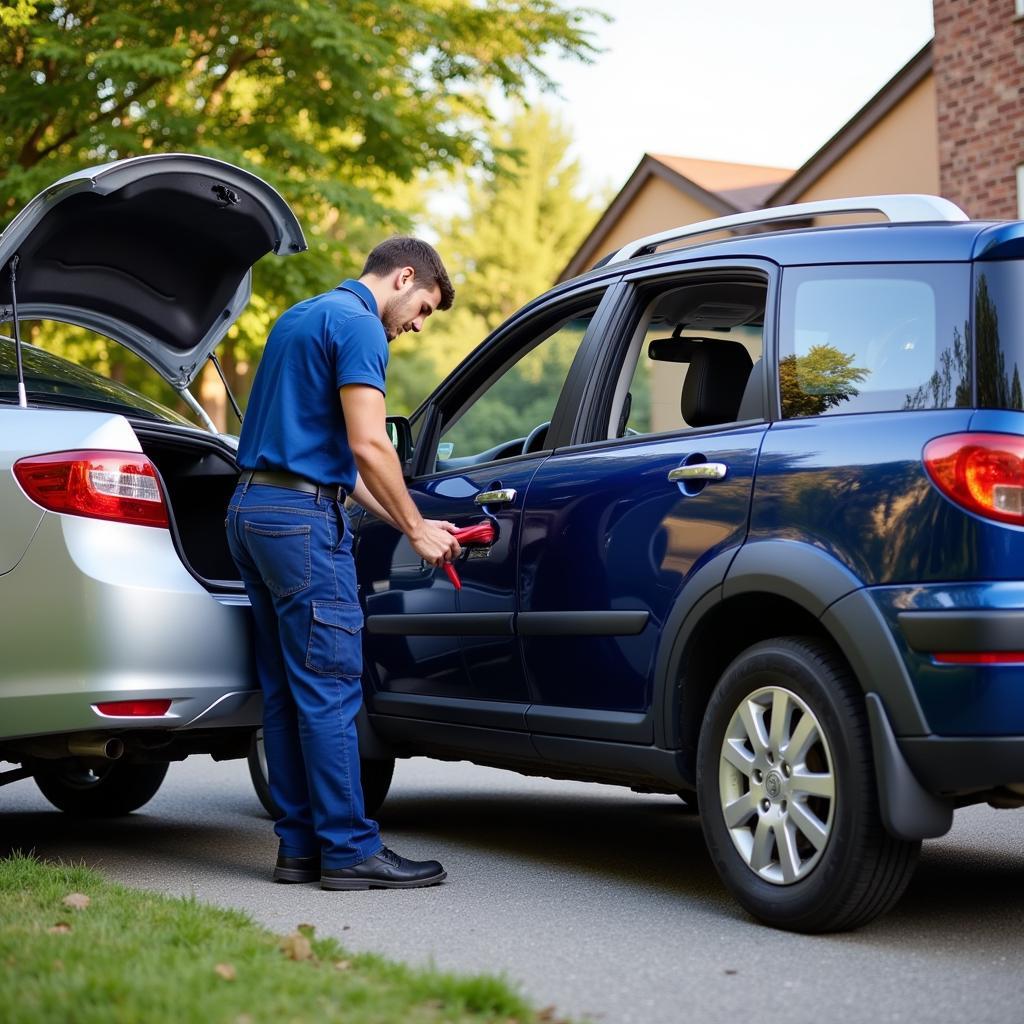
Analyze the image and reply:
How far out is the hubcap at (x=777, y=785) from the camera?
419 centimetres

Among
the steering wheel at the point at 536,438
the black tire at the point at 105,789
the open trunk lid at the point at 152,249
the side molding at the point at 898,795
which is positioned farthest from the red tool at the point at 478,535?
the black tire at the point at 105,789

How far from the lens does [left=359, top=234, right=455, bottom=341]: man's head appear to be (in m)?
5.23

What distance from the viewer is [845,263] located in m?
4.41

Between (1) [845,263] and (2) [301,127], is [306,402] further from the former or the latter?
(2) [301,127]

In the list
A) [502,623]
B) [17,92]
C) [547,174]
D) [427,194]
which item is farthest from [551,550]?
[547,174]

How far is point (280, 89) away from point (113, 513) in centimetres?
1020

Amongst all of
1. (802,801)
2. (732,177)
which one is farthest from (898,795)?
(732,177)

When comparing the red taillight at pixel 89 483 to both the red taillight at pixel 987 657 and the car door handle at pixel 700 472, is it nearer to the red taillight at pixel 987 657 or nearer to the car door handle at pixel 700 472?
the car door handle at pixel 700 472

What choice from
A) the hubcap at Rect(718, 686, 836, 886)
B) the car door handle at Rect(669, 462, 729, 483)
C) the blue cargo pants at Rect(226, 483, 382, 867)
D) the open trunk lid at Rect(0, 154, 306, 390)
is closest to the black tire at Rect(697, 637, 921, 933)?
the hubcap at Rect(718, 686, 836, 886)

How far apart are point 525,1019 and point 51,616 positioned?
A: 2334 mm

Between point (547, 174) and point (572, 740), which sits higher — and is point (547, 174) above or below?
above

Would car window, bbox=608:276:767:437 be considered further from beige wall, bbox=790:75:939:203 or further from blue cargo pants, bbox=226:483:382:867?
beige wall, bbox=790:75:939:203

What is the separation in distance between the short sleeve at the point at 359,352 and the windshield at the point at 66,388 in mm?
1079

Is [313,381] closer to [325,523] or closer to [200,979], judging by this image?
[325,523]
